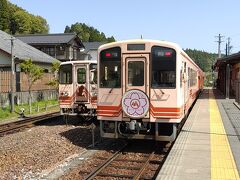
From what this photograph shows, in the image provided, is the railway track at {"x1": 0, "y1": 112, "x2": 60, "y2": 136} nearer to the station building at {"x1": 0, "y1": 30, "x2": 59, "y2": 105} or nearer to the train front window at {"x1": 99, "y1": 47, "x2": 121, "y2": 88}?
the station building at {"x1": 0, "y1": 30, "x2": 59, "y2": 105}

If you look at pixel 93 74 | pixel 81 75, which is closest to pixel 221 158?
pixel 93 74

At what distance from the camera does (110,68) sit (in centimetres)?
1170

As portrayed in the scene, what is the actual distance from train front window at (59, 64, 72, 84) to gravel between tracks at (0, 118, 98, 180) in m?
2.46

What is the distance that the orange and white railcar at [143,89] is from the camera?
36.6 feet

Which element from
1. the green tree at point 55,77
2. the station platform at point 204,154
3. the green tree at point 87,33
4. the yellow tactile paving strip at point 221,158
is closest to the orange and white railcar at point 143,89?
the station platform at point 204,154

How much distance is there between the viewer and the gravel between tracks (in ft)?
31.5

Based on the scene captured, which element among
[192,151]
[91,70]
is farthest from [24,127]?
[192,151]

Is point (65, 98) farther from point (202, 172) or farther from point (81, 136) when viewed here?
point (202, 172)

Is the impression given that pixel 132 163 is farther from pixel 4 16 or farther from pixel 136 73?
pixel 4 16

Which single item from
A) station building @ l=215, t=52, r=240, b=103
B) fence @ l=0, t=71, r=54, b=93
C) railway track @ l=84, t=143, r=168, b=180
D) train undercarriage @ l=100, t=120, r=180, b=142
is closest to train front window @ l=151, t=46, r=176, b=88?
train undercarriage @ l=100, t=120, r=180, b=142

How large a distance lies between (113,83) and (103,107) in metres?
0.77

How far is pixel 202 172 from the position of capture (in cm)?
824

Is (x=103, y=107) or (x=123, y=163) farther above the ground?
(x=103, y=107)

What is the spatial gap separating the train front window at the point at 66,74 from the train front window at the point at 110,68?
5912 mm
